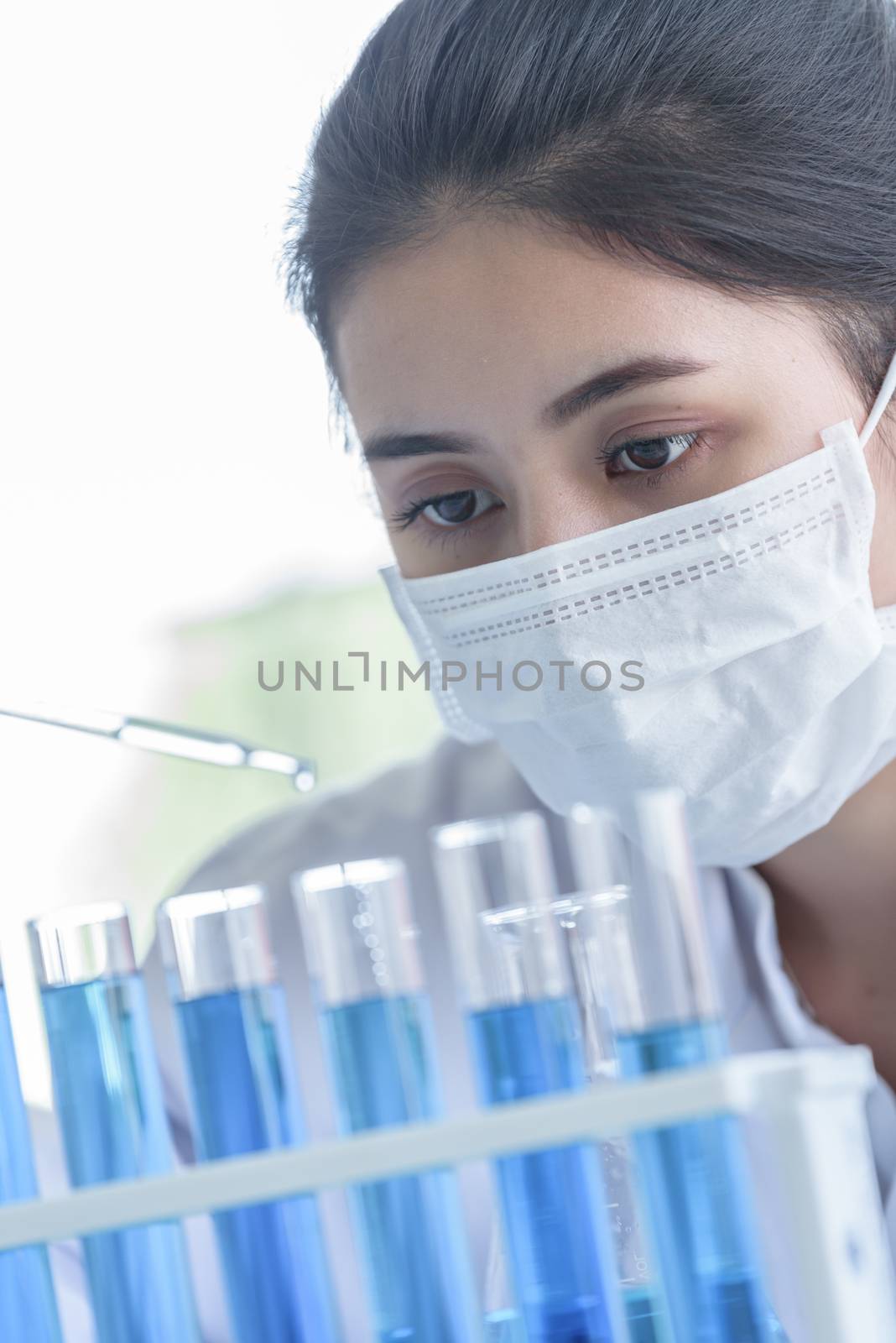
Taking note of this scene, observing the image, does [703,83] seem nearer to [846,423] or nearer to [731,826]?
[846,423]

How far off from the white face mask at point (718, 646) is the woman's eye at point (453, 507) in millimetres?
68

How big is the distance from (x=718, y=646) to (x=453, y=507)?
0.27 m

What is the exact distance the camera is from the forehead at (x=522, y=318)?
1024 mm

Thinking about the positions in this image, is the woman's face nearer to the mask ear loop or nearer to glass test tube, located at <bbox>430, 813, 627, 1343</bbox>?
the mask ear loop

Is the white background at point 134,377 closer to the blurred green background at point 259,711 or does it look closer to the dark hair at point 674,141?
the blurred green background at point 259,711

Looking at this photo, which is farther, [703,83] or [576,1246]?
[703,83]

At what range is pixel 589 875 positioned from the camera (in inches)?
23.5

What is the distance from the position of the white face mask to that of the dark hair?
0.41 ft

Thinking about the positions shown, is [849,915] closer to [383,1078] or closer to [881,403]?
[881,403]

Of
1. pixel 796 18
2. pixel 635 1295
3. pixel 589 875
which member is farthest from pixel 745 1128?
pixel 796 18

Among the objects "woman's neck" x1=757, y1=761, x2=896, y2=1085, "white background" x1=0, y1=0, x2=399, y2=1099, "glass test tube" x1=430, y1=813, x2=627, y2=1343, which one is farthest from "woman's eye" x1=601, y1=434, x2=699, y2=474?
"white background" x1=0, y1=0, x2=399, y2=1099

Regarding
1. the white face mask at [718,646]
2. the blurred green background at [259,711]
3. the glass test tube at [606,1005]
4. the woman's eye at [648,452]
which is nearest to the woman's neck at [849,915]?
the white face mask at [718,646]

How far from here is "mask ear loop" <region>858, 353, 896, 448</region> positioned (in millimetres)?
1090

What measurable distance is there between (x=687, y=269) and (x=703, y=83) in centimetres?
16
